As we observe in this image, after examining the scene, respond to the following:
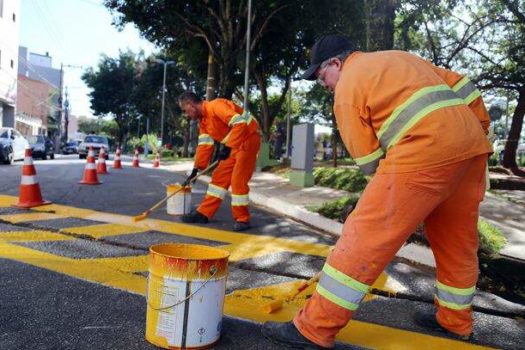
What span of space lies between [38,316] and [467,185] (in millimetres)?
2565

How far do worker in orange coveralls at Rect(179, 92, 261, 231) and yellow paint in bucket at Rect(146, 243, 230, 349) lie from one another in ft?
11.8

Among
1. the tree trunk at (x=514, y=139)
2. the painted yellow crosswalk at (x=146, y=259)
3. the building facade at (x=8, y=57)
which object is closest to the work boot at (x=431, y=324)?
the painted yellow crosswalk at (x=146, y=259)

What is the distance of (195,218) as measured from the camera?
662 centimetres

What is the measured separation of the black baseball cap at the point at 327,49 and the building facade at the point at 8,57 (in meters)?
36.3

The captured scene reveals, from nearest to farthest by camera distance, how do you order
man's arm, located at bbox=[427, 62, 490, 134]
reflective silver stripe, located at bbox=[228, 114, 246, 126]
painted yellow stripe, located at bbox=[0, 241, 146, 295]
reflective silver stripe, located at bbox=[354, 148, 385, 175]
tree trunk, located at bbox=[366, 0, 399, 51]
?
reflective silver stripe, located at bbox=[354, 148, 385, 175] → man's arm, located at bbox=[427, 62, 490, 134] → painted yellow stripe, located at bbox=[0, 241, 146, 295] → reflective silver stripe, located at bbox=[228, 114, 246, 126] → tree trunk, located at bbox=[366, 0, 399, 51]

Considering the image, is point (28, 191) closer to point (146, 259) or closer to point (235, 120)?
point (235, 120)

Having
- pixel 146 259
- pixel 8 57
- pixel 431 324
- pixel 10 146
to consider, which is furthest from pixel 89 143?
pixel 431 324

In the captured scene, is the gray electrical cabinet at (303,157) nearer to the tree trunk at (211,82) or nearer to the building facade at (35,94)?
the tree trunk at (211,82)

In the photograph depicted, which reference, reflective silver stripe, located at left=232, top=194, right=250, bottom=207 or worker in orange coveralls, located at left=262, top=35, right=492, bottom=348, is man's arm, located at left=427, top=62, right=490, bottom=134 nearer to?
worker in orange coveralls, located at left=262, top=35, right=492, bottom=348

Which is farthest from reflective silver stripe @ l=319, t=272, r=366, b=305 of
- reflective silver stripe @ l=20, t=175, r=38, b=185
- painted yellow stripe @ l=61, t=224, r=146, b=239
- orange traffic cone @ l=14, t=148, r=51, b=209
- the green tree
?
the green tree

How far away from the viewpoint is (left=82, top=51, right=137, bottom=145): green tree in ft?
169

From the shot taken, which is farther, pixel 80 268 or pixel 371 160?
pixel 80 268

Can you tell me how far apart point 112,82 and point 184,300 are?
172 feet

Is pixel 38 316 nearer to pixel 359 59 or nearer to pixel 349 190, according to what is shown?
pixel 359 59
